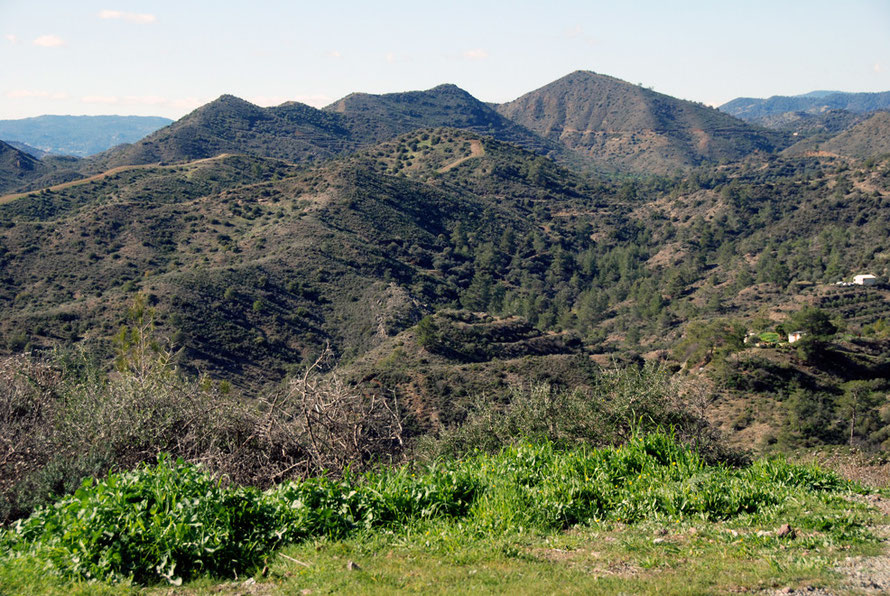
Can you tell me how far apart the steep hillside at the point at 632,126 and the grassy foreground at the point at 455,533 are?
125 m

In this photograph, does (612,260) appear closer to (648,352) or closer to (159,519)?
(648,352)

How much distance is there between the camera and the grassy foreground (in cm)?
467

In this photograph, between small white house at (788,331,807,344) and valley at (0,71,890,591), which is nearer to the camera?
valley at (0,71,890,591)

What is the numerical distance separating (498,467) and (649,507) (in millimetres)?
1486

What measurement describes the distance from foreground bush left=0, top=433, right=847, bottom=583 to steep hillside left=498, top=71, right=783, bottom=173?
125 metres

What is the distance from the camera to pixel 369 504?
575 centimetres

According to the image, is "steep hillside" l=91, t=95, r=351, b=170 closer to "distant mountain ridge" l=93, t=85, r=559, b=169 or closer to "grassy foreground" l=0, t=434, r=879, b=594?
"distant mountain ridge" l=93, t=85, r=559, b=169

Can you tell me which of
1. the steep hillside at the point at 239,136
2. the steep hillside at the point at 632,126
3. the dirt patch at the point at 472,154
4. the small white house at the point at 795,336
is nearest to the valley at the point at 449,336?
the small white house at the point at 795,336

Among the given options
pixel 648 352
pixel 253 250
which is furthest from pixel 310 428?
pixel 253 250

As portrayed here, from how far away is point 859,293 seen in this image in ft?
139

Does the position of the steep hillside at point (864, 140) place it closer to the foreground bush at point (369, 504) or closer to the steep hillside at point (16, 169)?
the foreground bush at point (369, 504)

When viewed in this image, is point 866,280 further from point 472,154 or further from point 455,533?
point 472,154

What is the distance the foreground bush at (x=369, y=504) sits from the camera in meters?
4.84

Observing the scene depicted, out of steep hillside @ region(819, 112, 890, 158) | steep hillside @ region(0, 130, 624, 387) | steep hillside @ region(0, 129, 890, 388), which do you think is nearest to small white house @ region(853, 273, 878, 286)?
steep hillside @ region(0, 129, 890, 388)
